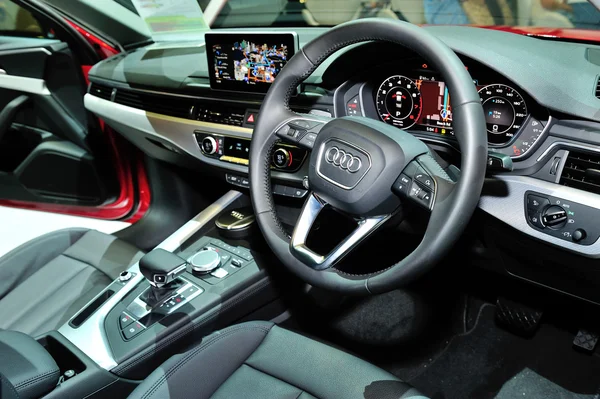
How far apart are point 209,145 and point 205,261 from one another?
0.36 m

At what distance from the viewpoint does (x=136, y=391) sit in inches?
41.5

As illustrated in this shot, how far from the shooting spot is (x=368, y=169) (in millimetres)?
1035

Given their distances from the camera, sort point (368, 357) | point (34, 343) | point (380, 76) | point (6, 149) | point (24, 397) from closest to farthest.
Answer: point (24, 397), point (34, 343), point (380, 76), point (368, 357), point (6, 149)

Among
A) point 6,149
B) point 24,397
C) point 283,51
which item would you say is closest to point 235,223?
point 283,51

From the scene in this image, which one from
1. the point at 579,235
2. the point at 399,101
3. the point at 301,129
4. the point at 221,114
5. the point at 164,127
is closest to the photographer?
the point at 579,235

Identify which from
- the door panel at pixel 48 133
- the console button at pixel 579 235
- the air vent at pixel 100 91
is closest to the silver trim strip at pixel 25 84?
the door panel at pixel 48 133

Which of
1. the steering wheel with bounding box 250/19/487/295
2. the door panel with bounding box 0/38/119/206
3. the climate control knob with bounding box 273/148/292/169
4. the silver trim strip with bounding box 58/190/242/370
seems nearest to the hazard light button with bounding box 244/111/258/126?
the climate control knob with bounding box 273/148/292/169

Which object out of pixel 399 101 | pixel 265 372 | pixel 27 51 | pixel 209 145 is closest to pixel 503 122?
pixel 399 101

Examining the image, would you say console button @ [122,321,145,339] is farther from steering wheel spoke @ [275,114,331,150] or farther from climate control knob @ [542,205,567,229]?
climate control knob @ [542,205,567,229]

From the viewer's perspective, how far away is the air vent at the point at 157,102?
1.69 meters

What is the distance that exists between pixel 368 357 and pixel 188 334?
0.68 meters

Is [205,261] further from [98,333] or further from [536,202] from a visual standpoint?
[536,202]

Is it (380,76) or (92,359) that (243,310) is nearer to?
(92,359)

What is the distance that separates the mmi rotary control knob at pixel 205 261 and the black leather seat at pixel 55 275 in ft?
1.01
